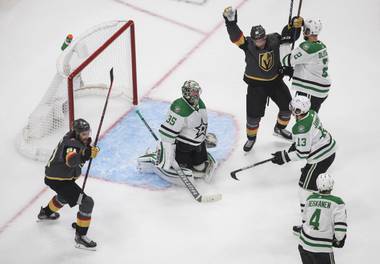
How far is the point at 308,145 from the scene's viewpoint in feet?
16.8

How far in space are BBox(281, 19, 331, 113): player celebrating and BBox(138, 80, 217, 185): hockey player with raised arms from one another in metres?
0.75

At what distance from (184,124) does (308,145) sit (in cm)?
97

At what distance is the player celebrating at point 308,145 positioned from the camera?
201 inches

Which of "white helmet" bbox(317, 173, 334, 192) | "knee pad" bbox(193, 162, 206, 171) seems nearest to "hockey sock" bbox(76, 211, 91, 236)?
"knee pad" bbox(193, 162, 206, 171)

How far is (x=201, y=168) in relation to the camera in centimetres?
594

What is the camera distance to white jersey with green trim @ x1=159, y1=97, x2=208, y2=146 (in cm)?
555

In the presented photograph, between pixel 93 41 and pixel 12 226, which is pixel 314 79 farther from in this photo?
pixel 12 226

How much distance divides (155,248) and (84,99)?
1749 millimetres

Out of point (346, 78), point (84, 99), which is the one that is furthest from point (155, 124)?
point (346, 78)

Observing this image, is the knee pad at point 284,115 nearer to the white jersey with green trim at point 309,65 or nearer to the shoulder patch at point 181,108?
the white jersey with green trim at point 309,65

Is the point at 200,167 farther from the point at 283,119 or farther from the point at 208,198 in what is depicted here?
the point at 283,119

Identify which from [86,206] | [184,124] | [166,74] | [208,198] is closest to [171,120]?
[184,124]

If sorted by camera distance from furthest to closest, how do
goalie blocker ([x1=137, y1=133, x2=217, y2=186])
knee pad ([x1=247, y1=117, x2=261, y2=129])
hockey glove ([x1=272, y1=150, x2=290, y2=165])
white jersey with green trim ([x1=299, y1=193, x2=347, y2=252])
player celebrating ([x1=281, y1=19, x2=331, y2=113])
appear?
knee pad ([x1=247, y1=117, x2=261, y2=129])
goalie blocker ([x1=137, y1=133, x2=217, y2=186])
player celebrating ([x1=281, y1=19, x2=331, y2=113])
hockey glove ([x1=272, y1=150, x2=290, y2=165])
white jersey with green trim ([x1=299, y1=193, x2=347, y2=252])

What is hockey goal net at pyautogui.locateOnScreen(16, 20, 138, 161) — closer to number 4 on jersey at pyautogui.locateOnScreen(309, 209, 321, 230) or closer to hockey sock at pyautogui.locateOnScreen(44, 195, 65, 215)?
hockey sock at pyautogui.locateOnScreen(44, 195, 65, 215)
